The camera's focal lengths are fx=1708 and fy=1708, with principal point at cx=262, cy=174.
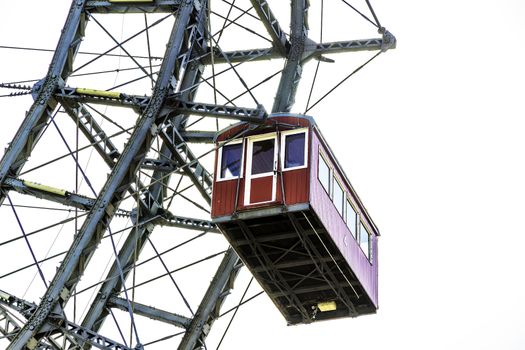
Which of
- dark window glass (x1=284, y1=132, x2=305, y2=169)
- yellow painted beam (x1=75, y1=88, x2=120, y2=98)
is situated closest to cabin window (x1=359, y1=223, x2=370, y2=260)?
dark window glass (x1=284, y1=132, x2=305, y2=169)

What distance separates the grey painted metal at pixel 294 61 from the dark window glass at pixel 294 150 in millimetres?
3446

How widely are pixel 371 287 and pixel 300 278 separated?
1.79 m

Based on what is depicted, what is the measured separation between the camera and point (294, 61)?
121 feet

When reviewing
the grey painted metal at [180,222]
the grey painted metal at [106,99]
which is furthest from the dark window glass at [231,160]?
the grey painted metal at [180,222]

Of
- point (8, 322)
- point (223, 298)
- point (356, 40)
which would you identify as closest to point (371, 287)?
point (223, 298)

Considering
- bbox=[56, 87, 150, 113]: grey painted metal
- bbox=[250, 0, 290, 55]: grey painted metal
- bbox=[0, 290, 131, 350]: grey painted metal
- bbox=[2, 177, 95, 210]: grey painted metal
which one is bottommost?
bbox=[0, 290, 131, 350]: grey painted metal

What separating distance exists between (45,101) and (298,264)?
5.91 m

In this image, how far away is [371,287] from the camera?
3522cm

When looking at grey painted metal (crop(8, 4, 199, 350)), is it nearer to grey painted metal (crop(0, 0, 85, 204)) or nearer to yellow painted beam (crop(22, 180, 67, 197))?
yellow painted beam (crop(22, 180, 67, 197))

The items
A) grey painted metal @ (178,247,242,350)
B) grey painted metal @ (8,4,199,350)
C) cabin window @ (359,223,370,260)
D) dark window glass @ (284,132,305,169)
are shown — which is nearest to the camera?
grey painted metal @ (8,4,199,350)

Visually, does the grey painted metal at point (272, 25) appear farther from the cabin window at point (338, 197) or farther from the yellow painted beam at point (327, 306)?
the yellow painted beam at point (327, 306)

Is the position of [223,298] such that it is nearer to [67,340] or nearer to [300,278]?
[300,278]

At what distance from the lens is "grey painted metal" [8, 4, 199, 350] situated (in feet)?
104

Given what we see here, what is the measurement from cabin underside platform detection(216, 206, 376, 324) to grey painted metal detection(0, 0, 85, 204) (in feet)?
13.5
